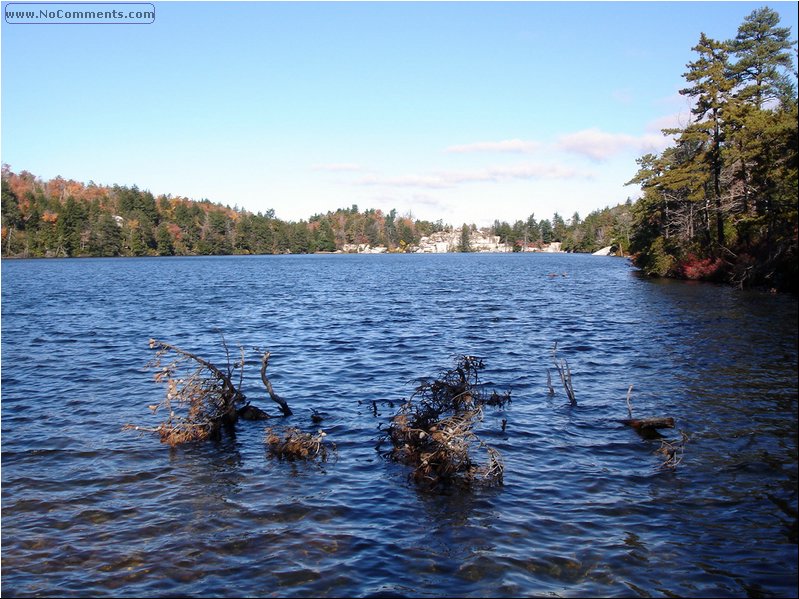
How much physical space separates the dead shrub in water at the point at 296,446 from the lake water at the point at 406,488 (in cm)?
39

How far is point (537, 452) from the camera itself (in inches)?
572

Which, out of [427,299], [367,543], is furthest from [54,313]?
[367,543]

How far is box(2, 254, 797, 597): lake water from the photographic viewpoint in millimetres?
9359

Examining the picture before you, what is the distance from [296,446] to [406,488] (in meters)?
3.16

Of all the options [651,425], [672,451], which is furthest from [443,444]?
[651,425]

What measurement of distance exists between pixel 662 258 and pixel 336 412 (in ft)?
185

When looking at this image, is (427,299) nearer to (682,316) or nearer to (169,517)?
(682,316)

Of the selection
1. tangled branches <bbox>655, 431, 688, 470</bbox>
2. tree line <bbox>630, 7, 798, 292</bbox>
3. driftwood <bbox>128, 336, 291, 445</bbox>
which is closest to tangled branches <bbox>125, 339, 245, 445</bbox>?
driftwood <bbox>128, 336, 291, 445</bbox>

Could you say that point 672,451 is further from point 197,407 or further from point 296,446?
point 197,407

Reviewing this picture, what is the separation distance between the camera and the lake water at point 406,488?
9.36 metres

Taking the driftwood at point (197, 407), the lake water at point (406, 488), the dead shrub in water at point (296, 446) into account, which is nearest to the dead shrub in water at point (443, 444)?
the lake water at point (406, 488)

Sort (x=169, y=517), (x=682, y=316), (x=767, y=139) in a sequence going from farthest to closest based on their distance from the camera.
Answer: (x=767, y=139)
(x=682, y=316)
(x=169, y=517)

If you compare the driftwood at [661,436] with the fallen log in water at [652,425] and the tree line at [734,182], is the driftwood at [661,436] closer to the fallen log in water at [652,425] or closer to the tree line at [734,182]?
the fallen log in water at [652,425]

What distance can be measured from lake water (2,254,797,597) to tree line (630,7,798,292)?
1752cm
